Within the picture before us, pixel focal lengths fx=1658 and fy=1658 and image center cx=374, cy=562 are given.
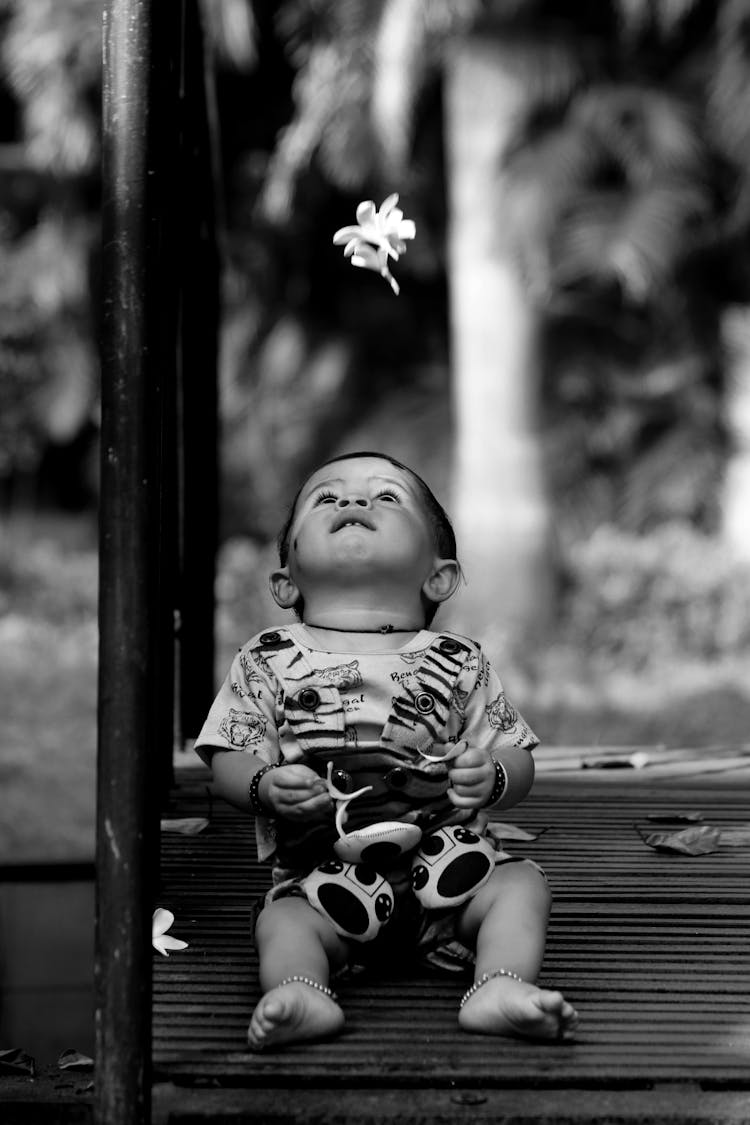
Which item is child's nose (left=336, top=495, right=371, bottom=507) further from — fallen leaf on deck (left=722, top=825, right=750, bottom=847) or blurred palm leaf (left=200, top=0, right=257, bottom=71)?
blurred palm leaf (left=200, top=0, right=257, bottom=71)

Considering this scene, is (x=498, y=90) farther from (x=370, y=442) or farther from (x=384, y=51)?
(x=370, y=442)

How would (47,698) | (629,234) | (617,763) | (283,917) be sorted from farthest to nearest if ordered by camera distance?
1. (629,234)
2. (47,698)
3. (617,763)
4. (283,917)

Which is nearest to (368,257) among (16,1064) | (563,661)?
(16,1064)

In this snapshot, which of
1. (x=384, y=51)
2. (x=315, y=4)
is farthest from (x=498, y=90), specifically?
(x=315, y=4)

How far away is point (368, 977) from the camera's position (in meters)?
2.48

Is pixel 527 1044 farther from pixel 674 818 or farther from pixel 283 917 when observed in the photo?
pixel 674 818

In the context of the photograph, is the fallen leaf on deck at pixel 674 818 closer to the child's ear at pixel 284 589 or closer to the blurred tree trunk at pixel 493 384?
the child's ear at pixel 284 589

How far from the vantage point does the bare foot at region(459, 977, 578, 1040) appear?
85.1 inches

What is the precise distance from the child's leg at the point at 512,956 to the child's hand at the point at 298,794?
29 cm

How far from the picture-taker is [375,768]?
2.44 metres

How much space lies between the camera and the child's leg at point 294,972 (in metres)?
2.14

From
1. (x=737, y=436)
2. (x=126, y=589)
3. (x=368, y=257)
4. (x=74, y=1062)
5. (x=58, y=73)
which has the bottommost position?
(x=74, y=1062)

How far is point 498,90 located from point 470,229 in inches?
33.2

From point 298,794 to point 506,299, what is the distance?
7989mm
